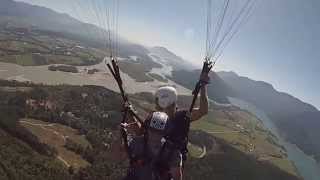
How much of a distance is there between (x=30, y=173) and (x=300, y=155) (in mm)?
85582

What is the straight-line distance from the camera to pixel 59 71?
116500 millimetres

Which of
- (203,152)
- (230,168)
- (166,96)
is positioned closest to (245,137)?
(230,168)

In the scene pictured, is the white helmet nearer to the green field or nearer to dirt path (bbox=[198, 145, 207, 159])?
dirt path (bbox=[198, 145, 207, 159])

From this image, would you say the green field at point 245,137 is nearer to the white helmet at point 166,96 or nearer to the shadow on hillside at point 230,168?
the shadow on hillside at point 230,168

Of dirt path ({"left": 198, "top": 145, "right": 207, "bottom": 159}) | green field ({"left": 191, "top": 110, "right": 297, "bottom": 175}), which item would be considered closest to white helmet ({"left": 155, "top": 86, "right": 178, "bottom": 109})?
dirt path ({"left": 198, "top": 145, "right": 207, "bottom": 159})

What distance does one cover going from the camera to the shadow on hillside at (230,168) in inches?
2607

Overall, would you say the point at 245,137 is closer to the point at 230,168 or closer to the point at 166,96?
the point at 230,168

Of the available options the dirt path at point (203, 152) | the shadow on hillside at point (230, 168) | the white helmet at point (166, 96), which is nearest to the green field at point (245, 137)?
the dirt path at point (203, 152)

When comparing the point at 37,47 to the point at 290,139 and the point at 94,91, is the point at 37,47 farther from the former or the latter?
the point at 290,139


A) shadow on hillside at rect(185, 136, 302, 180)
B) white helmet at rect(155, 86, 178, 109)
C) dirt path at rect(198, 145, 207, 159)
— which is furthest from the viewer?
dirt path at rect(198, 145, 207, 159)

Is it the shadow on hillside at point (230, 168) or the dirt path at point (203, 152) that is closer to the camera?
the shadow on hillside at point (230, 168)

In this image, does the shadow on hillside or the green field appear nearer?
the shadow on hillside

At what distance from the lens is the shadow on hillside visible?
66225mm

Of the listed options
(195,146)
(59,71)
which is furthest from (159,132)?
(59,71)
